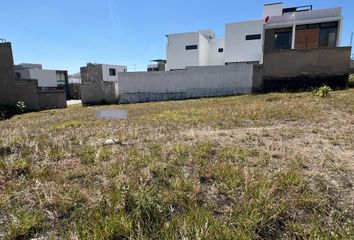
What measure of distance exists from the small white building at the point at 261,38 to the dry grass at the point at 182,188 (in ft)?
54.6

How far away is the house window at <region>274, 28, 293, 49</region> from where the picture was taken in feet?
61.8

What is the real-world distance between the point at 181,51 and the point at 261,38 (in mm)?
8523

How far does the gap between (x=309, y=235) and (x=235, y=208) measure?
0.58 meters

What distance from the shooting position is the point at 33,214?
2117 mm

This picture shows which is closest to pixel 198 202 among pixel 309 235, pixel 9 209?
pixel 309 235

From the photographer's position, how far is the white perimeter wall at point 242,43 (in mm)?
22953

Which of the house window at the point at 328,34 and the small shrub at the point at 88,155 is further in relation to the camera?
the house window at the point at 328,34

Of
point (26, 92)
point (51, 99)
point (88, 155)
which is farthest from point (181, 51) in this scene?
point (88, 155)

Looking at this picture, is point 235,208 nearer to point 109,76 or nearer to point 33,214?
point 33,214

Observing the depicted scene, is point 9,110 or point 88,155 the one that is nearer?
point 88,155

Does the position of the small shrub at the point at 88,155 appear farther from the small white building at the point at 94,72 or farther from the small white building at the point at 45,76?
the small white building at the point at 94,72

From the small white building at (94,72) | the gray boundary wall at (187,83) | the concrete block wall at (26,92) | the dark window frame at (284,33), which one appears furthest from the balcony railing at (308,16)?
the small white building at (94,72)

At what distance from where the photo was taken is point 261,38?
74.3 feet

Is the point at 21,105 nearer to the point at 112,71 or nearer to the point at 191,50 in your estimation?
the point at 191,50
